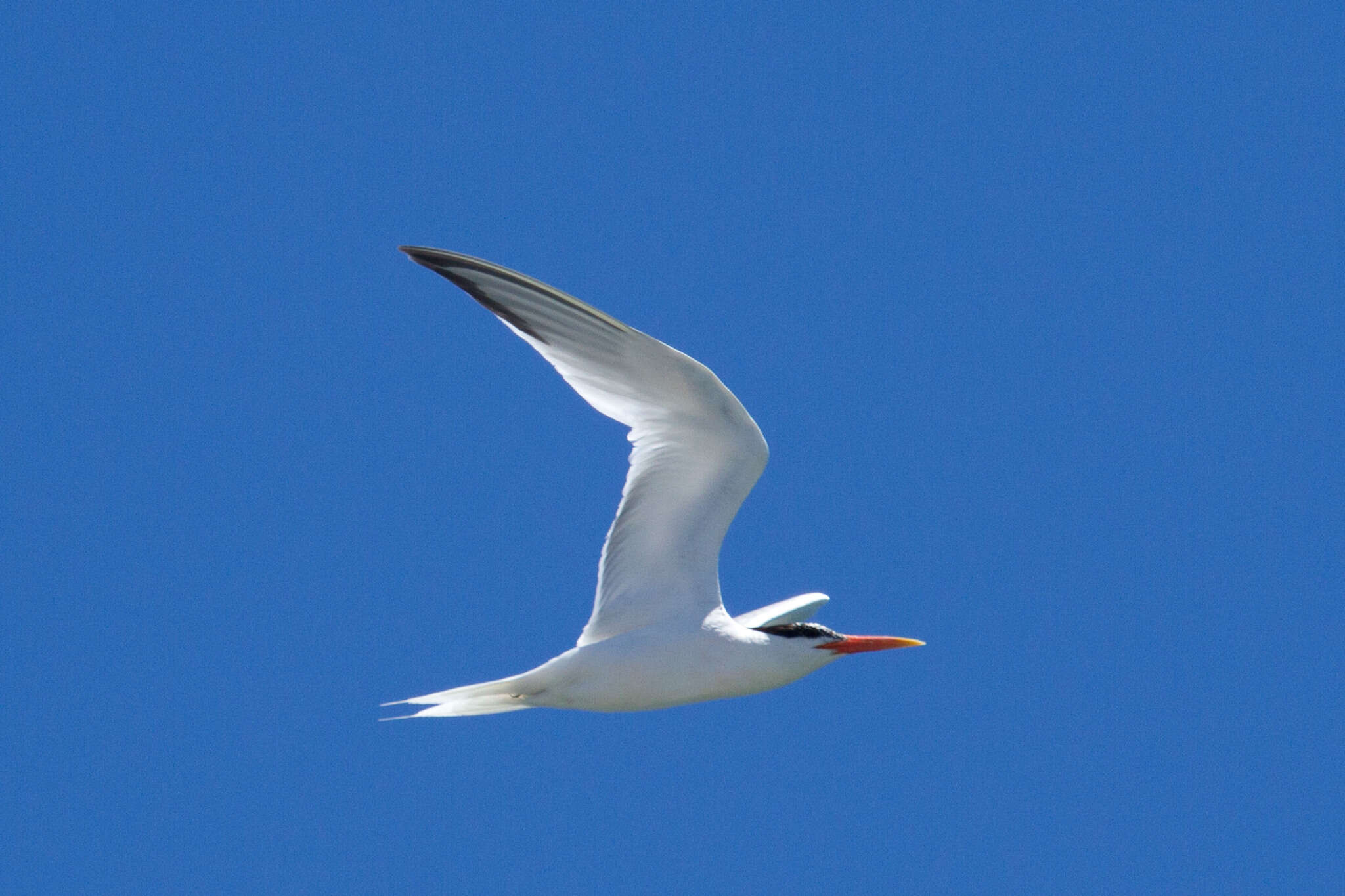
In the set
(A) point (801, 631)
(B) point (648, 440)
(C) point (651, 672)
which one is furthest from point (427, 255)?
(A) point (801, 631)

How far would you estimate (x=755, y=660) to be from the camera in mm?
6535

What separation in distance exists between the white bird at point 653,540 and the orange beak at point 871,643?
2cm

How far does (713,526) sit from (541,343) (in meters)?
1.30

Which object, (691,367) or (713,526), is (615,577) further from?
(691,367)

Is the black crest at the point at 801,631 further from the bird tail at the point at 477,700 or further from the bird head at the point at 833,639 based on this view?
the bird tail at the point at 477,700

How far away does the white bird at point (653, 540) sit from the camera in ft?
20.0

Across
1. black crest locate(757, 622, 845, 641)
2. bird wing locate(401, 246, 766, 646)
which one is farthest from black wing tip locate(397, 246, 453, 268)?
black crest locate(757, 622, 845, 641)

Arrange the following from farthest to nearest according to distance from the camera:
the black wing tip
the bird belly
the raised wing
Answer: the raised wing, the bird belly, the black wing tip

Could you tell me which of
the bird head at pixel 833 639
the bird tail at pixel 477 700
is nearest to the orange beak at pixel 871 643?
the bird head at pixel 833 639

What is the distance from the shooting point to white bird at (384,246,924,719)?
20.0ft

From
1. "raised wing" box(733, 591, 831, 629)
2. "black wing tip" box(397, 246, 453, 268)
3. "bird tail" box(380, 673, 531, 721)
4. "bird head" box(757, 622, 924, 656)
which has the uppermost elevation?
"black wing tip" box(397, 246, 453, 268)

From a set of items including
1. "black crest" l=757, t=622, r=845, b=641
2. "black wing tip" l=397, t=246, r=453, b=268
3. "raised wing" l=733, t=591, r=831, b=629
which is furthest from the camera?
"raised wing" l=733, t=591, r=831, b=629

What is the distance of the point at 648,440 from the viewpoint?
6.39 meters

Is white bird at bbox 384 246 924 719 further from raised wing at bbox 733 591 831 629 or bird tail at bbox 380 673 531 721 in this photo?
raised wing at bbox 733 591 831 629
